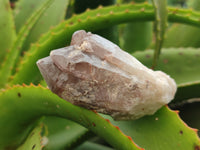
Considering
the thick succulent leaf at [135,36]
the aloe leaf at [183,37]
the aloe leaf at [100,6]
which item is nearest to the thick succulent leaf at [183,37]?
the aloe leaf at [183,37]

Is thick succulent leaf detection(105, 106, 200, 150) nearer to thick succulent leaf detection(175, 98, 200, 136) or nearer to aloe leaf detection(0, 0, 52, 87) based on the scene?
thick succulent leaf detection(175, 98, 200, 136)

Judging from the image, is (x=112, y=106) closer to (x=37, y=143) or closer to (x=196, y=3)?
(x=37, y=143)

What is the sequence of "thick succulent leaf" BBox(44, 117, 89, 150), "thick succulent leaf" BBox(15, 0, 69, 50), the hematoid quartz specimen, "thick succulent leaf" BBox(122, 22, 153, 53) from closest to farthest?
the hematoid quartz specimen
"thick succulent leaf" BBox(44, 117, 89, 150)
"thick succulent leaf" BBox(15, 0, 69, 50)
"thick succulent leaf" BBox(122, 22, 153, 53)

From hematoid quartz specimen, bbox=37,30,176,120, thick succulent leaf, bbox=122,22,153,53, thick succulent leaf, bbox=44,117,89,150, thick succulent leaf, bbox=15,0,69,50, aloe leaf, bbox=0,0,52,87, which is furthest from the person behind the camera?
thick succulent leaf, bbox=122,22,153,53

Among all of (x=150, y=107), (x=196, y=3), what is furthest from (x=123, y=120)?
(x=196, y=3)

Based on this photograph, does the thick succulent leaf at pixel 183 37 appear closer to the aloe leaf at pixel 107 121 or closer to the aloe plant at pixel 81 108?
the aloe plant at pixel 81 108

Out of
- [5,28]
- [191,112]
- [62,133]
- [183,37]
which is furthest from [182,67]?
[5,28]

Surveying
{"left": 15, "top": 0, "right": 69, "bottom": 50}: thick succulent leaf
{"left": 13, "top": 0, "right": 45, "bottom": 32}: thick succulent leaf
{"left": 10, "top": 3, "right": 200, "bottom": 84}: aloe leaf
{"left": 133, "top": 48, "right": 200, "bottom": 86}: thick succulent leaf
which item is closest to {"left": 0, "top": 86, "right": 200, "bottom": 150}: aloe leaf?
{"left": 10, "top": 3, "right": 200, "bottom": 84}: aloe leaf
